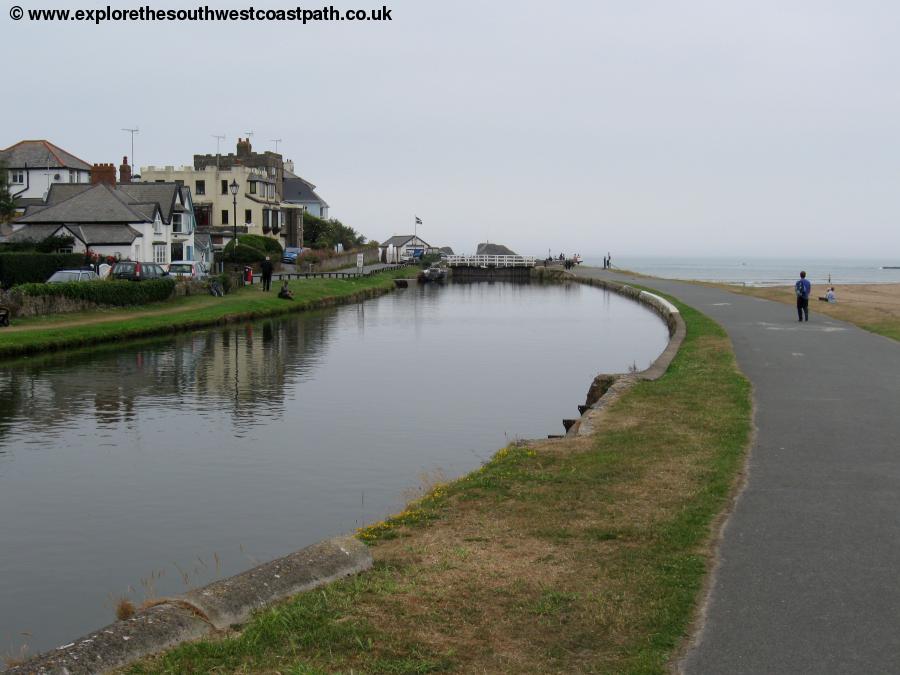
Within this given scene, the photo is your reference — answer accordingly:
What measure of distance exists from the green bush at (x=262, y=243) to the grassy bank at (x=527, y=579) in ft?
244

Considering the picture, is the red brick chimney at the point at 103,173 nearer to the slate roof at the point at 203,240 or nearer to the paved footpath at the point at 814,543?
the slate roof at the point at 203,240

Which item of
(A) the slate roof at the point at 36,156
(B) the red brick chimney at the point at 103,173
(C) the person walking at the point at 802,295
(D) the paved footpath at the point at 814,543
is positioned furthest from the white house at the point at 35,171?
(D) the paved footpath at the point at 814,543

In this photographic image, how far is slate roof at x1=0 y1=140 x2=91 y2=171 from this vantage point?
90.7m

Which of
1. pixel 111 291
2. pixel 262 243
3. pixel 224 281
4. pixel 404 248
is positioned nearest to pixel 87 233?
pixel 224 281

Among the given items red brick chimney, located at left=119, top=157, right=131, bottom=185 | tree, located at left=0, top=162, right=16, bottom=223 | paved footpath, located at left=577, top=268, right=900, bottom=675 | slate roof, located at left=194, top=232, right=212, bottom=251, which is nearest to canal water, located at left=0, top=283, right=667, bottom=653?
paved footpath, located at left=577, top=268, right=900, bottom=675

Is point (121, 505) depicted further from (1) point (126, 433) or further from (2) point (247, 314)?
(2) point (247, 314)

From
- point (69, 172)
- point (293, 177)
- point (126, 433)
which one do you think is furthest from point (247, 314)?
point (293, 177)

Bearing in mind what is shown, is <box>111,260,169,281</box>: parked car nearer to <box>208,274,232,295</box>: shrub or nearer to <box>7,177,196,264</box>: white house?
<box>208,274,232,295</box>: shrub

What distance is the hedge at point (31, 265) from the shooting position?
48.6 m

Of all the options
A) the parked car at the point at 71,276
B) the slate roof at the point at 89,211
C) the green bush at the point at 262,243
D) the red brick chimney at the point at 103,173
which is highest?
the red brick chimney at the point at 103,173

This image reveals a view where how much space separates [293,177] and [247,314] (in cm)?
8922

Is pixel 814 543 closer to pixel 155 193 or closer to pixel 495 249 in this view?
pixel 155 193

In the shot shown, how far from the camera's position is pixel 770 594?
8.20 metres

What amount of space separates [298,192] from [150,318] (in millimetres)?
93785
